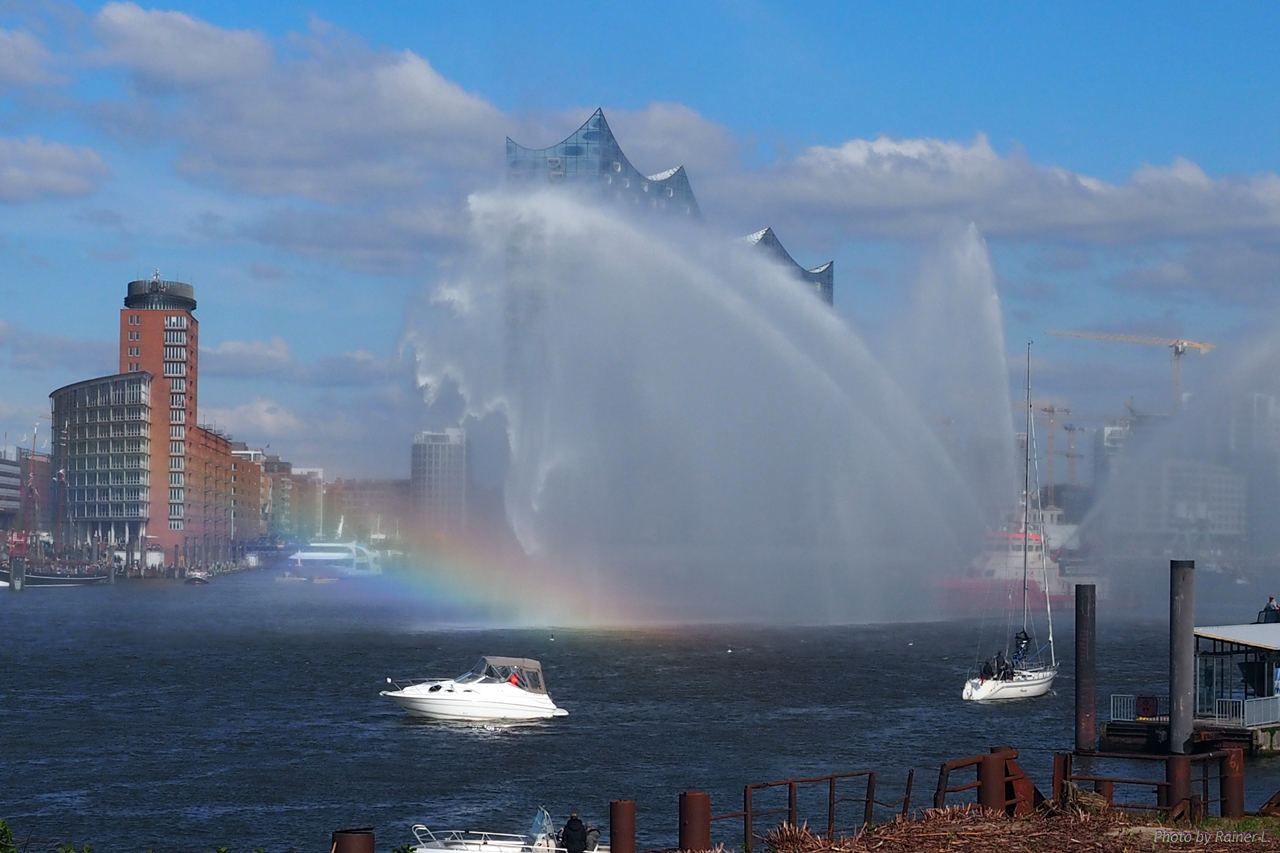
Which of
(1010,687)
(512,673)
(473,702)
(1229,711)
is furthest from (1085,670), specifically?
(473,702)

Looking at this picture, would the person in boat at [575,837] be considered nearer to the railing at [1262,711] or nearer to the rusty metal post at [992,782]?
the rusty metal post at [992,782]

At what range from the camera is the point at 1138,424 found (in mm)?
134875

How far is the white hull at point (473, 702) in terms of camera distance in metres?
51.4

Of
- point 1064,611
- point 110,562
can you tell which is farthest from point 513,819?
point 110,562

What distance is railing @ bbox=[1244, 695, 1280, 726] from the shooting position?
42781mm

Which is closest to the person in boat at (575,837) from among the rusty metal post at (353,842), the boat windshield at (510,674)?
the rusty metal post at (353,842)

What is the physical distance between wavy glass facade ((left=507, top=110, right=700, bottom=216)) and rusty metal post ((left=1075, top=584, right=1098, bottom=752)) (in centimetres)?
14349

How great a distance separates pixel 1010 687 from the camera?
189ft

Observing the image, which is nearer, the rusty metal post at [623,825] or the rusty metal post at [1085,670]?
the rusty metal post at [623,825]

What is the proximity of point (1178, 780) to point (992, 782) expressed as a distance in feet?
12.6

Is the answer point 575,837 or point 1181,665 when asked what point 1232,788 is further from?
point 1181,665

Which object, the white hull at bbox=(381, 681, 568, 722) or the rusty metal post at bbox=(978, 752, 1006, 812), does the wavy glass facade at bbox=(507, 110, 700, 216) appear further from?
the rusty metal post at bbox=(978, 752, 1006, 812)

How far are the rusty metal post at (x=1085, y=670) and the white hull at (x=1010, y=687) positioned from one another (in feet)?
47.6

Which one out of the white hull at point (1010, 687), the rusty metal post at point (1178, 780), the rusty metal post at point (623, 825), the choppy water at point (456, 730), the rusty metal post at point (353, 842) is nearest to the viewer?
the rusty metal post at point (353, 842)
